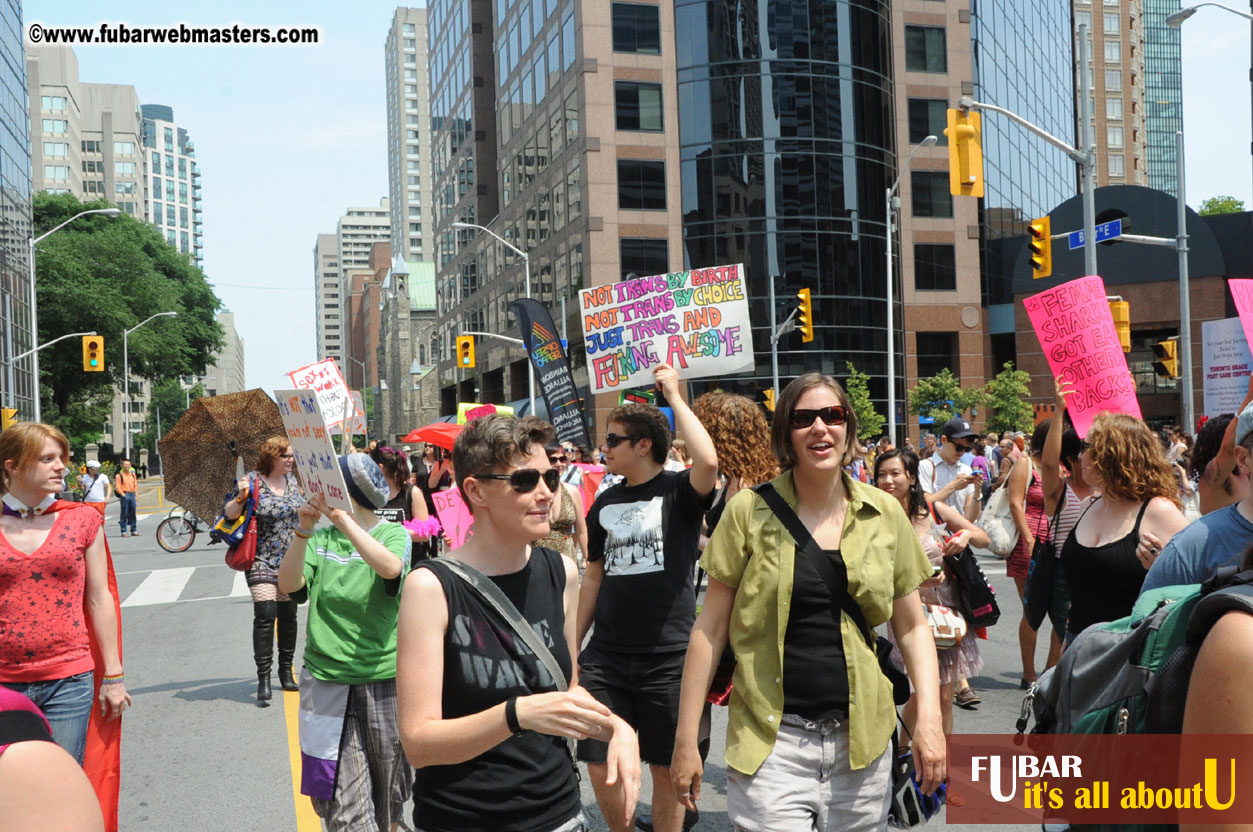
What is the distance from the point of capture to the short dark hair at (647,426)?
4848mm

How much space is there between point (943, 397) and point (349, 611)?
4344 centimetres

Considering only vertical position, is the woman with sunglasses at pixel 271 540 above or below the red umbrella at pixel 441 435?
below

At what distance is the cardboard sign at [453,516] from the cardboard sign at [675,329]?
1353 millimetres

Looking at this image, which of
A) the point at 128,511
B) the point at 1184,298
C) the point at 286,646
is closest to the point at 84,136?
the point at 128,511

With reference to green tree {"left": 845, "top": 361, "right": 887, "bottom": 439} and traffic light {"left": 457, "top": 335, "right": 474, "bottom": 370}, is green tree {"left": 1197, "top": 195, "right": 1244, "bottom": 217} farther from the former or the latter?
traffic light {"left": 457, "top": 335, "right": 474, "bottom": 370}

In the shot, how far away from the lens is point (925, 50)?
162ft

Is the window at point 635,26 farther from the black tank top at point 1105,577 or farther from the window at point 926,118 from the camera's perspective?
the black tank top at point 1105,577

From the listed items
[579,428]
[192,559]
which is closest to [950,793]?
[579,428]

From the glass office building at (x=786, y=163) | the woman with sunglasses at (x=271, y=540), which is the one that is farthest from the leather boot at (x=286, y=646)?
the glass office building at (x=786, y=163)

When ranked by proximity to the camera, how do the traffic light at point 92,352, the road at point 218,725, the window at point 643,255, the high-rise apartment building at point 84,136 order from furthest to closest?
the high-rise apartment building at point 84,136, the window at point 643,255, the traffic light at point 92,352, the road at point 218,725

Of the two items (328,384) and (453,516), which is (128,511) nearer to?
(328,384)

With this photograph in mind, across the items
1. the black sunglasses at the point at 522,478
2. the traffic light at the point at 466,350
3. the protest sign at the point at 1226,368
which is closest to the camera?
the black sunglasses at the point at 522,478

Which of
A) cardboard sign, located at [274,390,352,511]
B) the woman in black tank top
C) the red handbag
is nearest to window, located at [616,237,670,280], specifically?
the red handbag

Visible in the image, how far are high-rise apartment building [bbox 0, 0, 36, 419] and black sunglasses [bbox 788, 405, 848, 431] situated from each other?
49.7 metres
